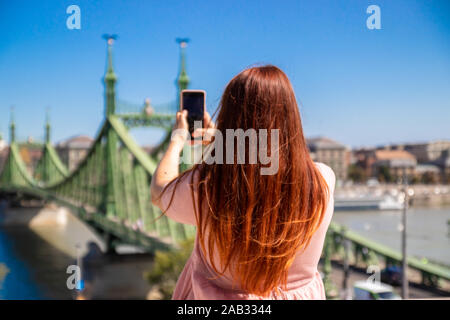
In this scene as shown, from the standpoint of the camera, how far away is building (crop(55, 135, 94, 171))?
108 feet

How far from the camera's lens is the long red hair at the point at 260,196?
91 cm

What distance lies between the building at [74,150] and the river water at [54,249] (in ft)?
18.4

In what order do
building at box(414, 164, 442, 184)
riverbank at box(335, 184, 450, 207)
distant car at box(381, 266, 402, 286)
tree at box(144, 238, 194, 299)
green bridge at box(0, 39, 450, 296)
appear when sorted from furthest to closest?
1. building at box(414, 164, 442, 184)
2. riverbank at box(335, 184, 450, 207)
3. distant car at box(381, 266, 402, 286)
4. green bridge at box(0, 39, 450, 296)
5. tree at box(144, 238, 194, 299)

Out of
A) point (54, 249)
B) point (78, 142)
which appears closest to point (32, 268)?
point (54, 249)

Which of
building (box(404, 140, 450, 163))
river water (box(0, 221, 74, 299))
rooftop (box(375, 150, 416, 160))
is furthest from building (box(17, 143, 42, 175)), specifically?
building (box(404, 140, 450, 163))

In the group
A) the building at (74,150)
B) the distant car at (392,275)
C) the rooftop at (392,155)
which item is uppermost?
the building at (74,150)

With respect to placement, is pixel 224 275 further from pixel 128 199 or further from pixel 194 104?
pixel 128 199

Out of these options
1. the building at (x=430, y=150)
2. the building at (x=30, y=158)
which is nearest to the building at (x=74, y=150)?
the building at (x=30, y=158)

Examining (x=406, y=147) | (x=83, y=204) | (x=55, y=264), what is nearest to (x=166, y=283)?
(x=83, y=204)

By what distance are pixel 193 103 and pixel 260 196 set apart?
12.3 inches

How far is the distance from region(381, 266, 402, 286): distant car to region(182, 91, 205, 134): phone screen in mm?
12456

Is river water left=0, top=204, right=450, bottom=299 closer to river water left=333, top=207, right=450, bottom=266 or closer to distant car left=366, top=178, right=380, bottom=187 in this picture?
river water left=333, top=207, right=450, bottom=266

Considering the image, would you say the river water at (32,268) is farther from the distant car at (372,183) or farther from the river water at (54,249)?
the distant car at (372,183)
